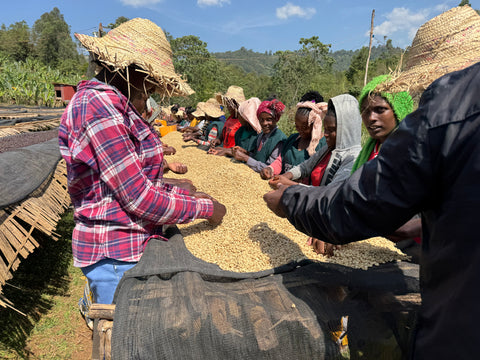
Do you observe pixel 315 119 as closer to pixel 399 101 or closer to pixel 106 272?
pixel 399 101

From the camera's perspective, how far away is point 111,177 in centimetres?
114

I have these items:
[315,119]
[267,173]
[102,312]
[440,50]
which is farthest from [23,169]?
[440,50]

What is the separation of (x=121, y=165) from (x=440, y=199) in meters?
1.06

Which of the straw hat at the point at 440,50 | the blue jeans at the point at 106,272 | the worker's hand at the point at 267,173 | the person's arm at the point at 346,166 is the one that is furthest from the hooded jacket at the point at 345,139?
the blue jeans at the point at 106,272

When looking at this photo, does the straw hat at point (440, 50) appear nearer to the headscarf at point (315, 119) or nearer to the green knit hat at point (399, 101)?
the green knit hat at point (399, 101)

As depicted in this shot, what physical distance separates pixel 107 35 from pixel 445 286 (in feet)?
5.63

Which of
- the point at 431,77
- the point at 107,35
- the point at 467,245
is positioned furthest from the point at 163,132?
the point at 467,245

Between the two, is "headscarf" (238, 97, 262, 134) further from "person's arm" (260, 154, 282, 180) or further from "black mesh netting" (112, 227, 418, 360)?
"black mesh netting" (112, 227, 418, 360)

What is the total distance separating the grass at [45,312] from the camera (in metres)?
2.07

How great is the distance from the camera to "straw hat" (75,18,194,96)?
128cm

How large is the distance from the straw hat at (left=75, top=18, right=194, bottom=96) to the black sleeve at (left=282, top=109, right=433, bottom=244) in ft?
3.19

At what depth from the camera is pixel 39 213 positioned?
2.22 meters

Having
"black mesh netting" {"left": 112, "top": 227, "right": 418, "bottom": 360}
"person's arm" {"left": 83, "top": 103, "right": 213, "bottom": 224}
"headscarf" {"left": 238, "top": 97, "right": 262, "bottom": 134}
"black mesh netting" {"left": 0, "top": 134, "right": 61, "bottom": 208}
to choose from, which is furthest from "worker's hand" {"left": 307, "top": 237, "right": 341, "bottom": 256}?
"headscarf" {"left": 238, "top": 97, "right": 262, "bottom": 134}

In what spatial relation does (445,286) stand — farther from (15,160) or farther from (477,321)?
(15,160)
